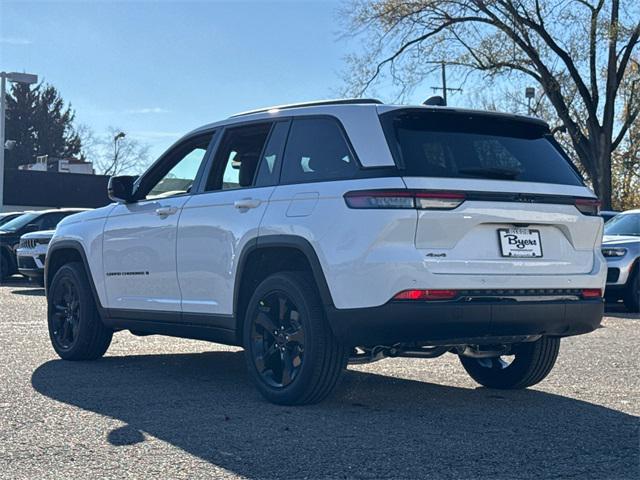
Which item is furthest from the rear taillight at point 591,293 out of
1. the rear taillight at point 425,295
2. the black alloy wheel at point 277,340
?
the black alloy wheel at point 277,340

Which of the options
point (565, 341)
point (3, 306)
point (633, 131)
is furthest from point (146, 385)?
point (633, 131)

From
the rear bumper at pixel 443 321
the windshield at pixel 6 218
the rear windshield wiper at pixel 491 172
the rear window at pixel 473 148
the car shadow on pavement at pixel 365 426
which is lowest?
the car shadow on pavement at pixel 365 426

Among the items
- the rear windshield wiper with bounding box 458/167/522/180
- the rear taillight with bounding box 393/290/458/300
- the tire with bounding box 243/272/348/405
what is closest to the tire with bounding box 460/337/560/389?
the rear windshield wiper with bounding box 458/167/522/180

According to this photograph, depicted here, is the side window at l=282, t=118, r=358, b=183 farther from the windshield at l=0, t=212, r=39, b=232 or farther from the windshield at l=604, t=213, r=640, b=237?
the windshield at l=0, t=212, r=39, b=232

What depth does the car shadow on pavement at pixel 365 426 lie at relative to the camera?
4887 millimetres

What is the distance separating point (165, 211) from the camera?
765 centimetres

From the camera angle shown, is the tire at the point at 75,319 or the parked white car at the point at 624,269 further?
the parked white car at the point at 624,269

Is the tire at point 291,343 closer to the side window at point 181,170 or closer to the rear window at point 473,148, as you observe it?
the rear window at point 473,148

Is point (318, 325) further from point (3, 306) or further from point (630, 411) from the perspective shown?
point (3, 306)

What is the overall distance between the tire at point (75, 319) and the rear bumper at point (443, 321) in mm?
3250

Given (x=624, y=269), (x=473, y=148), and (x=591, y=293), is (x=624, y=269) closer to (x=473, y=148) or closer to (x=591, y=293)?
(x=591, y=293)

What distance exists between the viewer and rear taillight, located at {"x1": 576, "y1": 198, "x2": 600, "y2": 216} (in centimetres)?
650

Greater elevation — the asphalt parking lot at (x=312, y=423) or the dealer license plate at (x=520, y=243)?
the dealer license plate at (x=520, y=243)

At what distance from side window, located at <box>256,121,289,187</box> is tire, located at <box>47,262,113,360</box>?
2.46 meters
